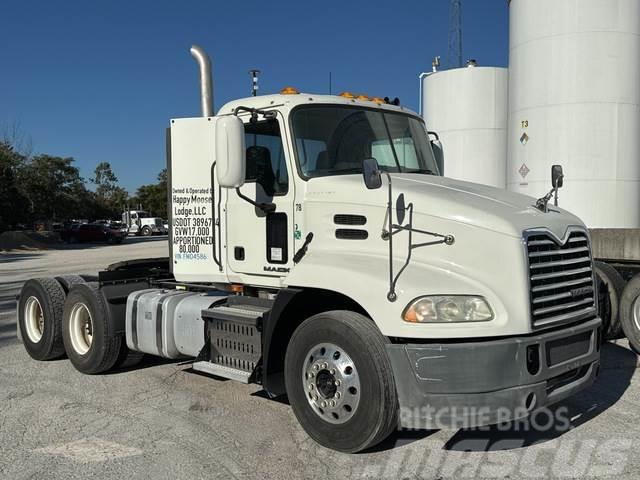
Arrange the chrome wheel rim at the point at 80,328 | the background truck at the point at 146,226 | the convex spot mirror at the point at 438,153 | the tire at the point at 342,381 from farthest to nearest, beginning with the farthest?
the background truck at the point at 146,226 < the chrome wheel rim at the point at 80,328 < the convex spot mirror at the point at 438,153 < the tire at the point at 342,381

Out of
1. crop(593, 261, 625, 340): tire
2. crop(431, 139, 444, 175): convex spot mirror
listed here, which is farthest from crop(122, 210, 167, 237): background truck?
crop(431, 139, 444, 175): convex spot mirror

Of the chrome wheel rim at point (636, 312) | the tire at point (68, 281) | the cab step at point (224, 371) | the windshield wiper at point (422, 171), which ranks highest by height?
the windshield wiper at point (422, 171)

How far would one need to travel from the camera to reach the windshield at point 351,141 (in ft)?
17.2

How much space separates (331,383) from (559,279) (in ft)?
5.89

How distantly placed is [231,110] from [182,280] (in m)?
1.84

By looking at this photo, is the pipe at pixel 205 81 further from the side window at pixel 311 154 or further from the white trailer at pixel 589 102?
the white trailer at pixel 589 102

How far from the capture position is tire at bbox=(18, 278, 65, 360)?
7.25m

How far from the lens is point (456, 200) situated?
4.49 m

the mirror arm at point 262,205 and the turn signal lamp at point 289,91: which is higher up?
the turn signal lamp at point 289,91

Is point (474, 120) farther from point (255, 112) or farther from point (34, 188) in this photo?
point (34, 188)

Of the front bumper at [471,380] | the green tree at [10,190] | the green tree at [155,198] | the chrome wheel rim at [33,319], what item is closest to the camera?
the front bumper at [471,380]

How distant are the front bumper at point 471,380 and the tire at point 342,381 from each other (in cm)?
12

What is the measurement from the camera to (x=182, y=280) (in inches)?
254

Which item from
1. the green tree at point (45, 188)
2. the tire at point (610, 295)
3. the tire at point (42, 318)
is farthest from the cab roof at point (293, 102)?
the green tree at point (45, 188)
